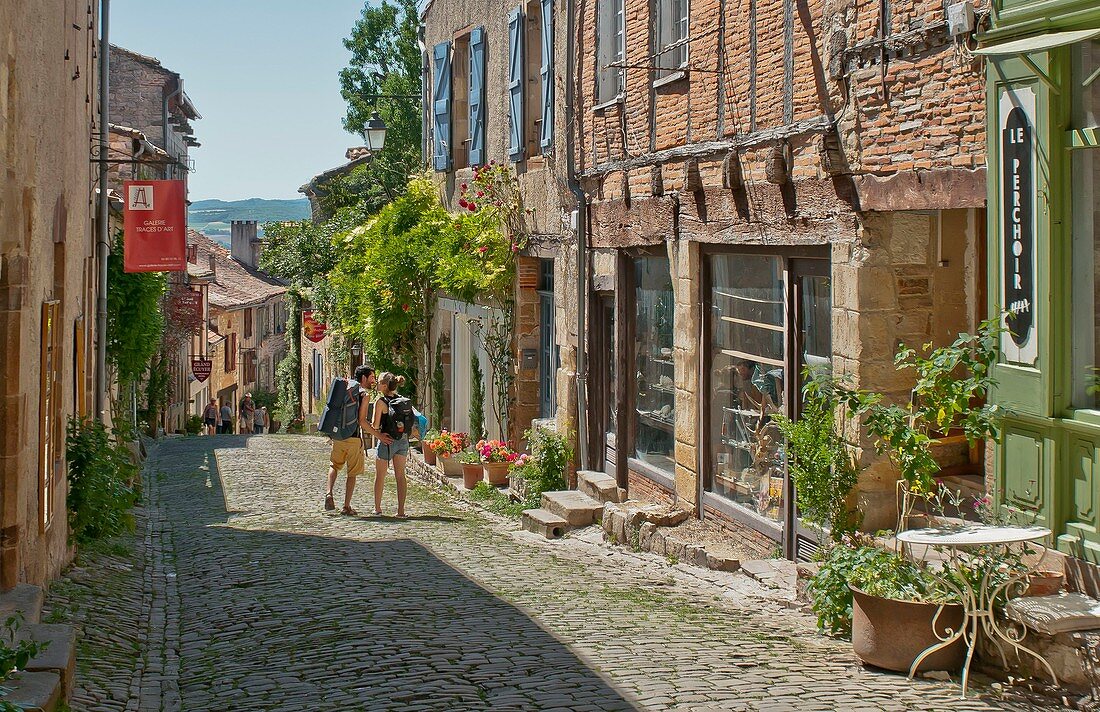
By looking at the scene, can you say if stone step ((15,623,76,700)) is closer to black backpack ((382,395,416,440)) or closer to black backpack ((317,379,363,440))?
black backpack ((317,379,363,440))

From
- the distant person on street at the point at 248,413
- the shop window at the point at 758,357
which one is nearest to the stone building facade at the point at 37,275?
the shop window at the point at 758,357

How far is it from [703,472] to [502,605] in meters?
2.79

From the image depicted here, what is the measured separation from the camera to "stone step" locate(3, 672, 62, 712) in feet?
15.4

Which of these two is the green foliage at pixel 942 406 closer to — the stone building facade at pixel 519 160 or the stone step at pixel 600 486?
the stone step at pixel 600 486

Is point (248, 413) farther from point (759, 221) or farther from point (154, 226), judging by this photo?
point (759, 221)

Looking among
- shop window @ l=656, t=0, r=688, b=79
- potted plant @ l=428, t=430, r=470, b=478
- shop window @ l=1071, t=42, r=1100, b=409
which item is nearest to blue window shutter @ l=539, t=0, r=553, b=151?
shop window @ l=656, t=0, r=688, b=79

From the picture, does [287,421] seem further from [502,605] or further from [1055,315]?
[1055,315]

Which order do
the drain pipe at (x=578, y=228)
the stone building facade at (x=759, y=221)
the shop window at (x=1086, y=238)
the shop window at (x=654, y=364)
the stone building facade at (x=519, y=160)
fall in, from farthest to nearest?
the stone building facade at (x=519, y=160), the drain pipe at (x=578, y=228), the shop window at (x=654, y=364), the stone building facade at (x=759, y=221), the shop window at (x=1086, y=238)

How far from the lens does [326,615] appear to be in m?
7.57

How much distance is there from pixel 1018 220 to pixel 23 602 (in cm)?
533

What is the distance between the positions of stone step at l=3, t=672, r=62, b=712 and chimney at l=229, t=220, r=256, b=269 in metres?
59.3

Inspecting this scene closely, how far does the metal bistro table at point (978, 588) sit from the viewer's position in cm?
553

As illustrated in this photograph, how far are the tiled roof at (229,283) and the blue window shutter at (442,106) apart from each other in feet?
77.4

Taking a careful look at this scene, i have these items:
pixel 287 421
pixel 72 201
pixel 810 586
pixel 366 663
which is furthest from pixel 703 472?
pixel 287 421
